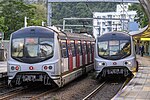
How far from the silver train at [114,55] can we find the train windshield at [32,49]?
449cm

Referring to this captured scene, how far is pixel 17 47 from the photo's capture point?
17.1m

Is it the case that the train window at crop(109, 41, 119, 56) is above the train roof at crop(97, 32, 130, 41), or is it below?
below

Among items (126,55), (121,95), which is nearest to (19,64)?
(121,95)

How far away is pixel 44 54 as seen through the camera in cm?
1669

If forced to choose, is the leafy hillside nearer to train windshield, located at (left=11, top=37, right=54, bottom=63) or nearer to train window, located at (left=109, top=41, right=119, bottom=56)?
train window, located at (left=109, top=41, right=119, bottom=56)

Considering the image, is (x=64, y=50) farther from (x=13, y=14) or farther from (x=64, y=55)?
(x=13, y=14)

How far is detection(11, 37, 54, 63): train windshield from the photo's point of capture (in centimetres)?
1662

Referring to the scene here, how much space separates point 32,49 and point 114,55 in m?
5.33

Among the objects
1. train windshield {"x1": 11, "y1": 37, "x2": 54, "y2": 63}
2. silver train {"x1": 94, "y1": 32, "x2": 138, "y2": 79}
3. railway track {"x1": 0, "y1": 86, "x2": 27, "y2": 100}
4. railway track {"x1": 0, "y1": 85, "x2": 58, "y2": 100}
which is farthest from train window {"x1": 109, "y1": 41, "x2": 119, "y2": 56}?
railway track {"x1": 0, "y1": 86, "x2": 27, "y2": 100}

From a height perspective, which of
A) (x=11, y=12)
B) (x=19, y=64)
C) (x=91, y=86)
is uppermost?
(x=11, y=12)

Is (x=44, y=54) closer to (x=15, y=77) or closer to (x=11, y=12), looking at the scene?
(x=15, y=77)

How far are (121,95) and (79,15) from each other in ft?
217

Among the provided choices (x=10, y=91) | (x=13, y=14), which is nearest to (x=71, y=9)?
(x=13, y=14)

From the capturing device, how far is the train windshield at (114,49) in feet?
67.9
